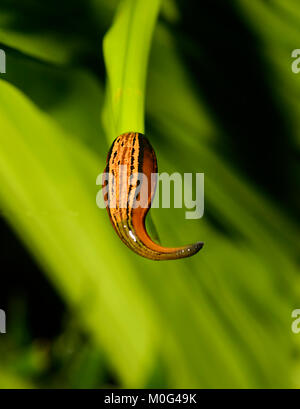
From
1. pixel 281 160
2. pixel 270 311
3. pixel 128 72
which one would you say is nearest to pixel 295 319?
pixel 270 311

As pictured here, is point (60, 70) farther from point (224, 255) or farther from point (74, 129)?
point (224, 255)

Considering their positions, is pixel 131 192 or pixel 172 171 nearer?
pixel 131 192

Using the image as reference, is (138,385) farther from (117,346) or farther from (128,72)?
(128,72)

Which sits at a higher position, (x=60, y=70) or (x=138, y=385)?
(x=60, y=70)

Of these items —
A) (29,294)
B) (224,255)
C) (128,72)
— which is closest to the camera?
(128,72)

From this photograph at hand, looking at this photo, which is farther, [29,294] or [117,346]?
[29,294]

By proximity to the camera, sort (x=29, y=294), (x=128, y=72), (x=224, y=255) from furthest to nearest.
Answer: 1. (x=29, y=294)
2. (x=224, y=255)
3. (x=128, y=72)

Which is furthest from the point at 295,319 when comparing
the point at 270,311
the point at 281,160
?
the point at 281,160
